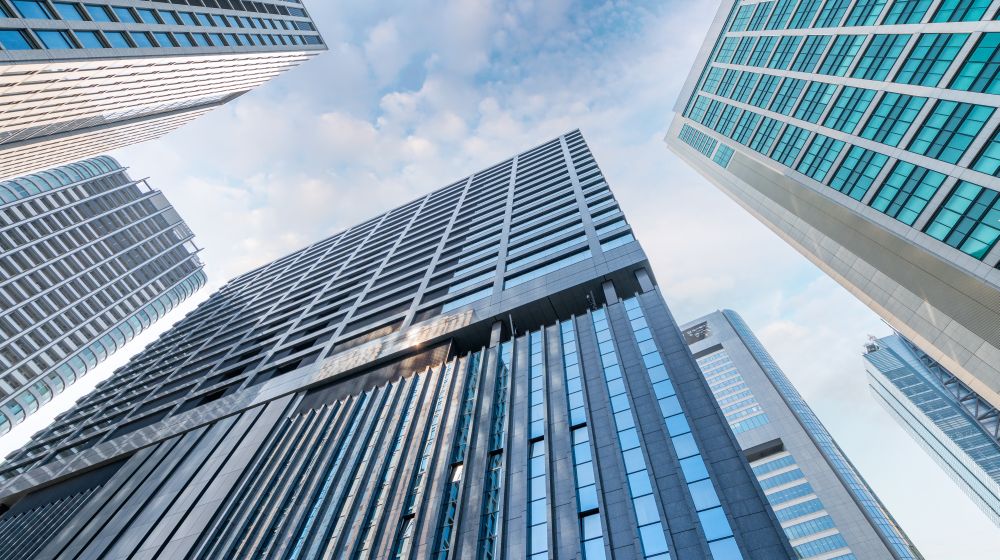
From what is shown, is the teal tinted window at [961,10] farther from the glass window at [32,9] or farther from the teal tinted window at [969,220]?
the glass window at [32,9]

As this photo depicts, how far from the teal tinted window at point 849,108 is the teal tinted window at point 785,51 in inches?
423

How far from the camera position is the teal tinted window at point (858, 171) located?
1720 inches

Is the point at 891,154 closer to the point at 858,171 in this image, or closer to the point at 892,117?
the point at 892,117

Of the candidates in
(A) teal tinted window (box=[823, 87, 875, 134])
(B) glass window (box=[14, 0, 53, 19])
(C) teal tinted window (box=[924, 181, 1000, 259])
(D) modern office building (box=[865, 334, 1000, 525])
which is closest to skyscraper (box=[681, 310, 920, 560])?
(D) modern office building (box=[865, 334, 1000, 525])

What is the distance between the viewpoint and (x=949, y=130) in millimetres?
36656

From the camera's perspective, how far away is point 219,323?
2913 inches

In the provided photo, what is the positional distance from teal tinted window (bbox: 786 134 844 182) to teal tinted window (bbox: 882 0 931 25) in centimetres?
1053

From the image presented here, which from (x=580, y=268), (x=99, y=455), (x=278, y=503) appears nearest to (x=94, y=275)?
(x=99, y=455)

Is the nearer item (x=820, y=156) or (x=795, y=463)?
(x=820, y=156)

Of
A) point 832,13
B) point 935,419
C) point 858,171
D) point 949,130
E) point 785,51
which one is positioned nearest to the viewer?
point 949,130

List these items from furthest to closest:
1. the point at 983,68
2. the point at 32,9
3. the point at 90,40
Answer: the point at 90,40
the point at 983,68
the point at 32,9

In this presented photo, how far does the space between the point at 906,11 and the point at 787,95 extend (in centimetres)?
1646

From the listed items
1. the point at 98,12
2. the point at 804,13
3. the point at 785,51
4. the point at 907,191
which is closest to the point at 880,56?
the point at 907,191

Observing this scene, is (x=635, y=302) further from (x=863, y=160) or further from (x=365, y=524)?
(x=863, y=160)
